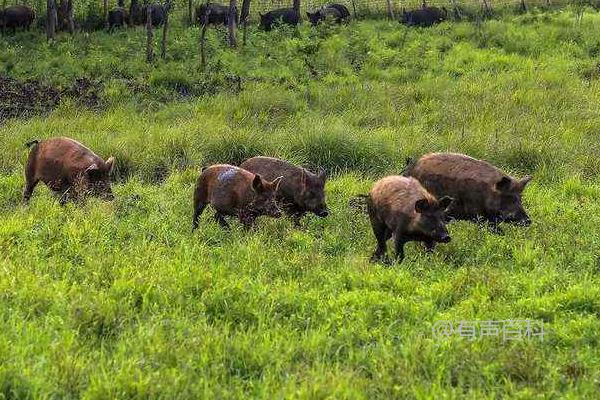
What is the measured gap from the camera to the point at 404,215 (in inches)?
281

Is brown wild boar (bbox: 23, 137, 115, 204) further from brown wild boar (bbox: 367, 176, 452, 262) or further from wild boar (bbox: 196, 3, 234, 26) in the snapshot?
wild boar (bbox: 196, 3, 234, 26)

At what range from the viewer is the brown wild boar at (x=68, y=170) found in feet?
29.0

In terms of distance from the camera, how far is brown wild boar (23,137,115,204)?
884 centimetres

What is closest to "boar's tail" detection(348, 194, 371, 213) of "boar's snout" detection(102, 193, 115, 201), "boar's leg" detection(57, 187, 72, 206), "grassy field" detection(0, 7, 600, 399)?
"grassy field" detection(0, 7, 600, 399)

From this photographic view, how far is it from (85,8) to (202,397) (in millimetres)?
24976

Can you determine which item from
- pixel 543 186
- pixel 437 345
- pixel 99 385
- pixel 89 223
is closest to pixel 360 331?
pixel 437 345

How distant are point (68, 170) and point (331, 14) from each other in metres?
17.9

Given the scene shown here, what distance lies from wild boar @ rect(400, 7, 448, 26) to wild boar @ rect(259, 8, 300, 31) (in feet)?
13.0

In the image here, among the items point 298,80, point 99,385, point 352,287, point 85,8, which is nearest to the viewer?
point 99,385

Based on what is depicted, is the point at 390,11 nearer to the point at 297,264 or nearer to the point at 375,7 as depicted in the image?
the point at 375,7

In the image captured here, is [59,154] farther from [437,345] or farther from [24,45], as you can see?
[24,45]

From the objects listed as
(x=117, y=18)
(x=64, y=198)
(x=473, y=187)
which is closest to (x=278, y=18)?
(x=117, y=18)

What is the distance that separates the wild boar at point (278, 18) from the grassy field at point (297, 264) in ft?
29.2

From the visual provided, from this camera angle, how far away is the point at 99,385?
13.9 ft
